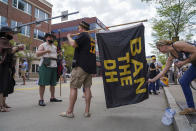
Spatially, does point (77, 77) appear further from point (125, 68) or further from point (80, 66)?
point (125, 68)

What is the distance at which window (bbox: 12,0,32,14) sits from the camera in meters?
26.7

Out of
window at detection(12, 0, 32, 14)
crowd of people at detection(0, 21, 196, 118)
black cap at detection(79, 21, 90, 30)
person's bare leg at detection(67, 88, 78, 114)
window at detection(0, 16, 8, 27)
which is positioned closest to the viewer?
crowd of people at detection(0, 21, 196, 118)

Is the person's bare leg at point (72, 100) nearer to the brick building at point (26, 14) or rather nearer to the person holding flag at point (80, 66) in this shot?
the person holding flag at point (80, 66)

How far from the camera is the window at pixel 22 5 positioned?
26656 millimetres

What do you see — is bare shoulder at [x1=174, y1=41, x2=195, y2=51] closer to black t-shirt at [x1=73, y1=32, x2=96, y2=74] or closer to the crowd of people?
the crowd of people

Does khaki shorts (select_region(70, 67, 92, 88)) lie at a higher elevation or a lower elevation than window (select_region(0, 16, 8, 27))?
lower

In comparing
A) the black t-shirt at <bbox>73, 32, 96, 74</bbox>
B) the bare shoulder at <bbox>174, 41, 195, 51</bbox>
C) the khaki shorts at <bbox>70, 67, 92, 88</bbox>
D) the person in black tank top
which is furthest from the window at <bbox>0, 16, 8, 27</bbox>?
the bare shoulder at <bbox>174, 41, 195, 51</bbox>

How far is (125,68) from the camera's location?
333cm

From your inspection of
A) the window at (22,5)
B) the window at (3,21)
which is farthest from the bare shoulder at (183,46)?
the window at (22,5)

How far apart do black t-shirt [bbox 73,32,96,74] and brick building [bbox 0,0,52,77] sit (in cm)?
2170

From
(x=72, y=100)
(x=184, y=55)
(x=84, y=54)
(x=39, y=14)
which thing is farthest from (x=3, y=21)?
(x=184, y=55)

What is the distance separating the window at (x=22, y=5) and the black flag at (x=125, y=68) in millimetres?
28399

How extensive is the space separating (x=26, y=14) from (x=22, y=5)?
61.6 inches

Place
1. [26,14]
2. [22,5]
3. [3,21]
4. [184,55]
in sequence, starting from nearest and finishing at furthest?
[184,55], [3,21], [22,5], [26,14]
